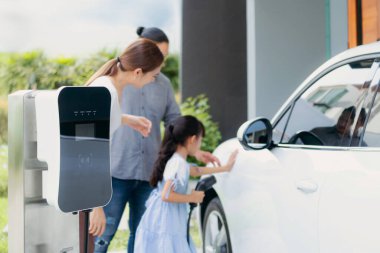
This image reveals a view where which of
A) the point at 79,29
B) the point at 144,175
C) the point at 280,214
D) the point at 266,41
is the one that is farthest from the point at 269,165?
the point at 79,29

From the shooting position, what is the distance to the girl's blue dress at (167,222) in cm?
424

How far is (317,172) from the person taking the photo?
9.82 feet

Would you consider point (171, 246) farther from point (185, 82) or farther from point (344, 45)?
point (185, 82)

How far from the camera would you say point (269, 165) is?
11.5ft

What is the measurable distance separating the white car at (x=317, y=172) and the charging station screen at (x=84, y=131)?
907 millimetres

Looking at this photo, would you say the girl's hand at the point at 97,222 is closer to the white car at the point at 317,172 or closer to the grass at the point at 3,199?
the white car at the point at 317,172

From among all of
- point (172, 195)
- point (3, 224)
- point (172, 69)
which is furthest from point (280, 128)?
point (172, 69)

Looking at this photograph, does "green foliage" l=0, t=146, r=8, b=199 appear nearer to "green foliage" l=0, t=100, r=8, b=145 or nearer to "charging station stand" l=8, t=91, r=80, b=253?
"green foliage" l=0, t=100, r=8, b=145

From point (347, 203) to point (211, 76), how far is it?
21.7 feet

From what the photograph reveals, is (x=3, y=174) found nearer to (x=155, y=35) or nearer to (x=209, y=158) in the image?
(x=155, y=35)

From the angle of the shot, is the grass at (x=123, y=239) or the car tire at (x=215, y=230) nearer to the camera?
the car tire at (x=215, y=230)

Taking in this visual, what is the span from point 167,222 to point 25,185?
4.63ft

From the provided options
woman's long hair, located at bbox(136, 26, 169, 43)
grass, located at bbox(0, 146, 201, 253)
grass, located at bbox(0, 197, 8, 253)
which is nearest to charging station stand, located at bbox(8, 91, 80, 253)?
woman's long hair, located at bbox(136, 26, 169, 43)

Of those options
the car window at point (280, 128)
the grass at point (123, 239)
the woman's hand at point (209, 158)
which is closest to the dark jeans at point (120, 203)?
the woman's hand at point (209, 158)
